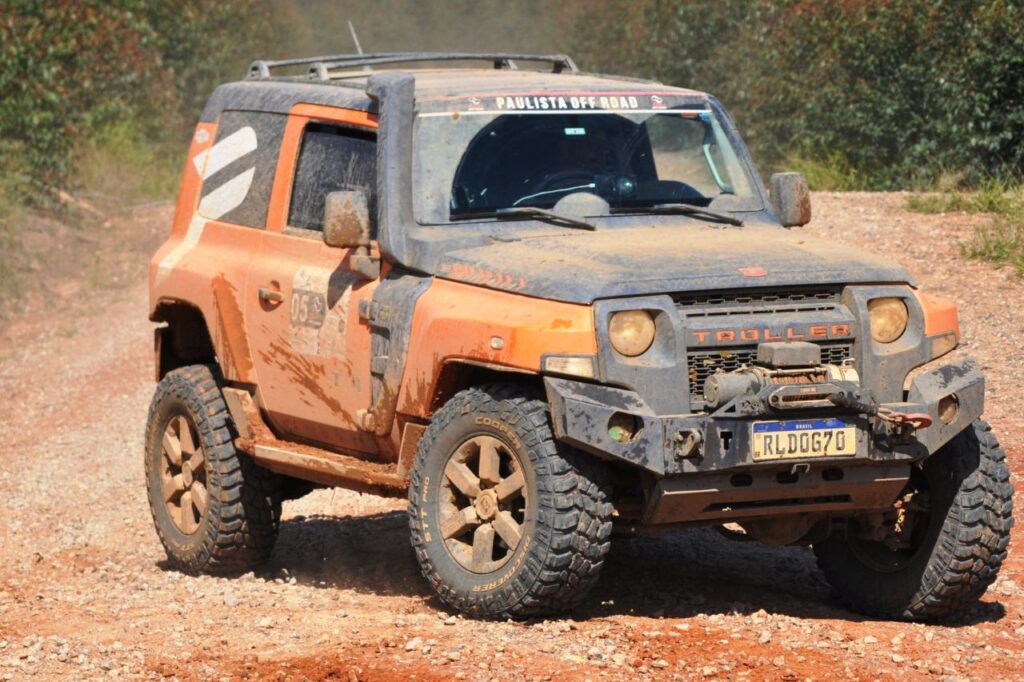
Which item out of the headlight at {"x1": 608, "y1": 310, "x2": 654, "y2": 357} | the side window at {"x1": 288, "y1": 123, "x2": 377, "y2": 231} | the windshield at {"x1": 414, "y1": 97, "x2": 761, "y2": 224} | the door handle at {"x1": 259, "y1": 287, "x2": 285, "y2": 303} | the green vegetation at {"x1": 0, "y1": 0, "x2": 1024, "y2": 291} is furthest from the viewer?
the green vegetation at {"x1": 0, "y1": 0, "x2": 1024, "y2": 291}

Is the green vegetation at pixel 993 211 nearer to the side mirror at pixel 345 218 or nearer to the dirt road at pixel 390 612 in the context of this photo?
the dirt road at pixel 390 612

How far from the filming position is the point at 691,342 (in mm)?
6250

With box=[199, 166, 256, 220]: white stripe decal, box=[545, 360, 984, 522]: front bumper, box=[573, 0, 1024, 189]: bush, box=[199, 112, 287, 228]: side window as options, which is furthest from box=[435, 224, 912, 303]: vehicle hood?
box=[573, 0, 1024, 189]: bush

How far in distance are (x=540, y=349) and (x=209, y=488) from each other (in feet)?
8.73

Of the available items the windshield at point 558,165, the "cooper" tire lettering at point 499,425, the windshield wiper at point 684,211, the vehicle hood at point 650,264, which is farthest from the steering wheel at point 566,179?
the "cooper" tire lettering at point 499,425

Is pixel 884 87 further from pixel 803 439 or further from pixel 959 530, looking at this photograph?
pixel 803 439

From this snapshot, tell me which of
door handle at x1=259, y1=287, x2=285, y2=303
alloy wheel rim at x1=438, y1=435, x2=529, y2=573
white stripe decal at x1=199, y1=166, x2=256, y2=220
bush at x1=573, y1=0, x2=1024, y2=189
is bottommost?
alloy wheel rim at x1=438, y1=435, x2=529, y2=573

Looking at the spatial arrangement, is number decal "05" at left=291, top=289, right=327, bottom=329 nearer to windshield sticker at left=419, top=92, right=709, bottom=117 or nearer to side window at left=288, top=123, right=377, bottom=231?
side window at left=288, top=123, right=377, bottom=231

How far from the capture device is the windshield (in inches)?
289

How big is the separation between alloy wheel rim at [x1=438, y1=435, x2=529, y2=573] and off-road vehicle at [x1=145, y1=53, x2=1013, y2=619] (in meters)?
0.01

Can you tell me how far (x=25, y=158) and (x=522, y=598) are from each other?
1720 cm

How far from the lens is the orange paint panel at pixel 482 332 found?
6.20 m

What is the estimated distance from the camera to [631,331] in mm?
6258

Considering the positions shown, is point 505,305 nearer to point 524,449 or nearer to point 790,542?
point 524,449
